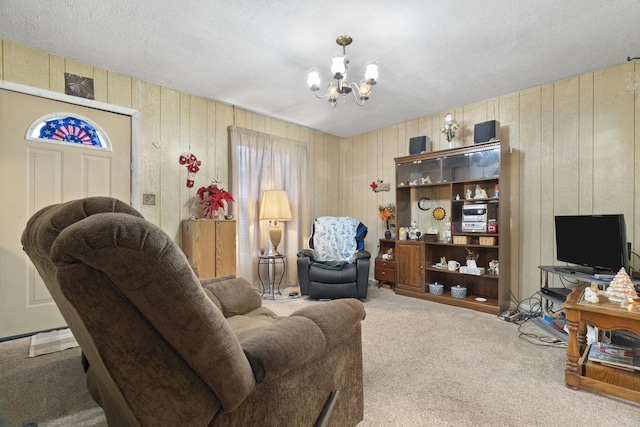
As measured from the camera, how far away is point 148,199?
3.31 metres

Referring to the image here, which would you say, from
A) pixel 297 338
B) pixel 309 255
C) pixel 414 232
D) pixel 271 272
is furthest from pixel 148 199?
pixel 414 232

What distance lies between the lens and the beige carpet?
63.4 inches

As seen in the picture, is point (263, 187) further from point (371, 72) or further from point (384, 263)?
point (371, 72)

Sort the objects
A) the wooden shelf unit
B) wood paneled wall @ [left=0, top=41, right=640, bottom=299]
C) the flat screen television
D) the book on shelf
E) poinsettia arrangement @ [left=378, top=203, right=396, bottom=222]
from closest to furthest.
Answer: the book on shelf < the flat screen television < wood paneled wall @ [left=0, top=41, right=640, bottom=299] < the wooden shelf unit < poinsettia arrangement @ [left=378, top=203, right=396, bottom=222]

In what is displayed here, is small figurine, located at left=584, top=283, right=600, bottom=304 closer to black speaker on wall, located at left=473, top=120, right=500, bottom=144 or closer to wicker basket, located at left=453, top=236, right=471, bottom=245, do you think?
wicker basket, located at left=453, top=236, right=471, bottom=245

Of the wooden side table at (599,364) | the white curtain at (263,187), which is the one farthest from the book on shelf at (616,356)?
the white curtain at (263,187)

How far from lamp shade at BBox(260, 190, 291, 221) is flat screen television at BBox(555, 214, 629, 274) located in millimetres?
3079

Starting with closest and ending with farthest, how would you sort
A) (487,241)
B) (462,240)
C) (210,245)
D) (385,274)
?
(210,245), (487,241), (462,240), (385,274)

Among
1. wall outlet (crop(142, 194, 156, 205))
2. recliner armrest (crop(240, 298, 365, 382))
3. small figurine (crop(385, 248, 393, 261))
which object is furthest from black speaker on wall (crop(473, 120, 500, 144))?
wall outlet (crop(142, 194, 156, 205))

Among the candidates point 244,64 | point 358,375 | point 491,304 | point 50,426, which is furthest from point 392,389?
point 244,64

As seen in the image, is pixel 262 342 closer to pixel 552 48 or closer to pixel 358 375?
pixel 358 375

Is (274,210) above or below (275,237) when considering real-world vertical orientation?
above

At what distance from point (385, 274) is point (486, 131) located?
2.29 meters

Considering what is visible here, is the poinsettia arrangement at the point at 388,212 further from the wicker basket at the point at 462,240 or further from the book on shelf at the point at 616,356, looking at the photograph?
the book on shelf at the point at 616,356
